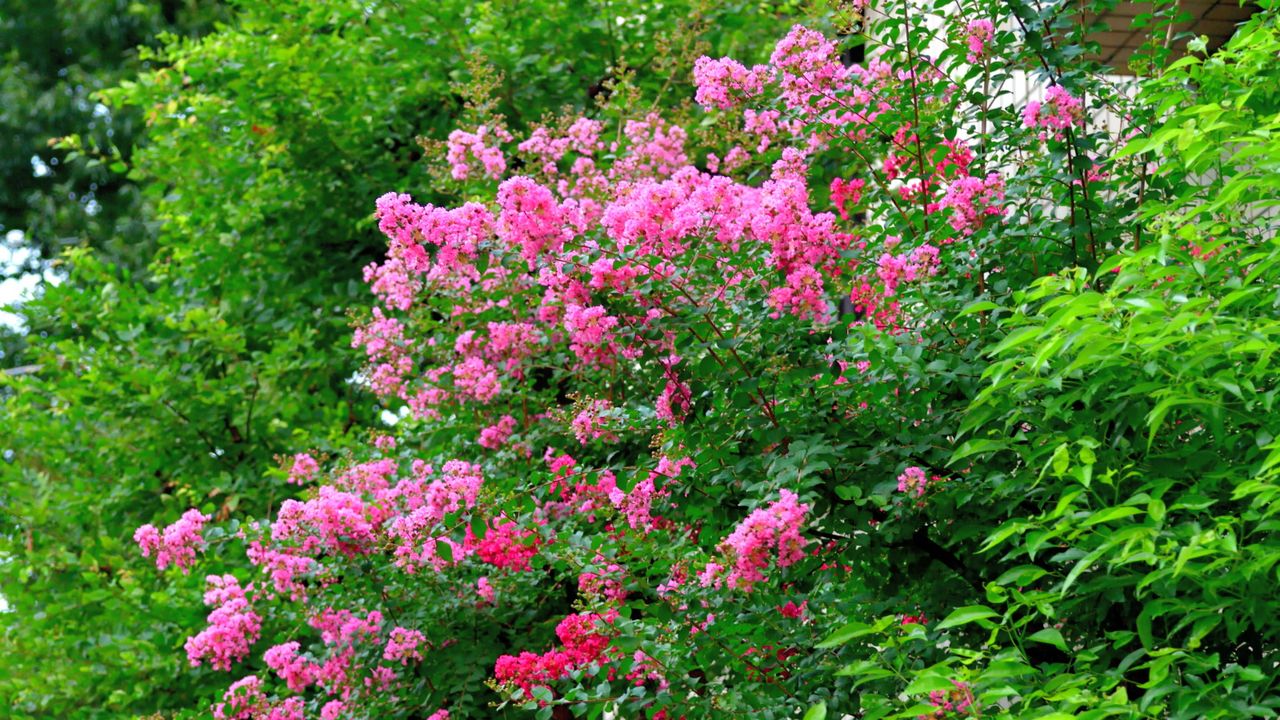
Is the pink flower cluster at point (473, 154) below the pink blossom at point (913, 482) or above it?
above

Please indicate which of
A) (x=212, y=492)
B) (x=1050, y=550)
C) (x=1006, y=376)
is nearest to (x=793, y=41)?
(x=1006, y=376)

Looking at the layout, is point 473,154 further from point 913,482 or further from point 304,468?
point 913,482

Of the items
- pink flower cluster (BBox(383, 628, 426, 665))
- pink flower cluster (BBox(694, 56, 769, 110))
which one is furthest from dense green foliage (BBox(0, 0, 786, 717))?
pink flower cluster (BBox(694, 56, 769, 110))

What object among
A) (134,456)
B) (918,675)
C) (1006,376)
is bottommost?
(918,675)

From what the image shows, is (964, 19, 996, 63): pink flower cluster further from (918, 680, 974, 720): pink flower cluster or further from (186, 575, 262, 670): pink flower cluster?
(186, 575, 262, 670): pink flower cluster

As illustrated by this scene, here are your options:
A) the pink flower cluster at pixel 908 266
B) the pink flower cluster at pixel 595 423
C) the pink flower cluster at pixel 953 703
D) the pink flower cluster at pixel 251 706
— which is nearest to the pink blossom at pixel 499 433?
the pink flower cluster at pixel 251 706

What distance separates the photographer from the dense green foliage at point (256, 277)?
5.56 metres

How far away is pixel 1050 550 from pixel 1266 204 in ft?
2.22

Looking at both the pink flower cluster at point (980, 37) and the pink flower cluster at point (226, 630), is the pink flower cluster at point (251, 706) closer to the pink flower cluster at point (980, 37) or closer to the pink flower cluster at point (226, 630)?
the pink flower cluster at point (226, 630)

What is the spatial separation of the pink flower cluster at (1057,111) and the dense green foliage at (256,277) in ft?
9.23

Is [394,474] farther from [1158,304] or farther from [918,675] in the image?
[1158,304]

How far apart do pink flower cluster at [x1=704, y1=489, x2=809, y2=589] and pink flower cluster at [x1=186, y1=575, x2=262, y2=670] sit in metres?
1.77

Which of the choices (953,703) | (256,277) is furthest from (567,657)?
(256,277)

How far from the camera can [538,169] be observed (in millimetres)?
4184
